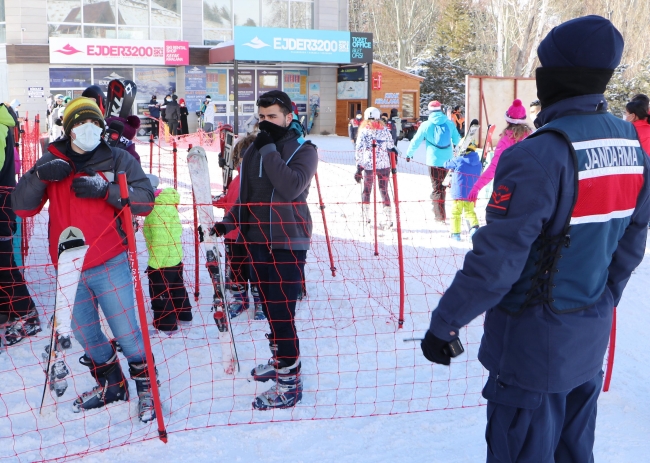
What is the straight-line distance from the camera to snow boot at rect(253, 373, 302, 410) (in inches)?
140

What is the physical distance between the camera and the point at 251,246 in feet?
12.2

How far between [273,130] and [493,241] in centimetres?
197

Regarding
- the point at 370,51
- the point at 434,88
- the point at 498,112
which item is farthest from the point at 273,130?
the point at 434,88

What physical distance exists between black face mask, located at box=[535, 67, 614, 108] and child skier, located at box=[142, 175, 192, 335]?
3.13 m

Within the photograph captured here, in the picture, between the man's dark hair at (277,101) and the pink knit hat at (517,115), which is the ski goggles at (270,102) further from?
the pink knit hat at (517,115)

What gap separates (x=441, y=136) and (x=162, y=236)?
495 cm

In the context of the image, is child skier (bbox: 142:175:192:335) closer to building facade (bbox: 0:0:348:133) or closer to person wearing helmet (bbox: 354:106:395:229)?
person wearing helmet (bbox: 354:106:395:229)

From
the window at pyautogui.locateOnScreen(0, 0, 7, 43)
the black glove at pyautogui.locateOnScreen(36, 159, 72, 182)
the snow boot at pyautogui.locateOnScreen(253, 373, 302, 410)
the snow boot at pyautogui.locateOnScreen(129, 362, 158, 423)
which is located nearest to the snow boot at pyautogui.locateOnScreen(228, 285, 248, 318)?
the snow boot at pyautogui.locateOnScreen(253, 373, 302, 410)

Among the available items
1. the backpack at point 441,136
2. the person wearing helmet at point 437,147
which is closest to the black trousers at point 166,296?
the person wearing helmet at point 437,147

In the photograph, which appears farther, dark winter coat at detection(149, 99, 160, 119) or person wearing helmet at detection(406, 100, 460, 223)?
dark winter coat at detection(149, 99, 160, 119)

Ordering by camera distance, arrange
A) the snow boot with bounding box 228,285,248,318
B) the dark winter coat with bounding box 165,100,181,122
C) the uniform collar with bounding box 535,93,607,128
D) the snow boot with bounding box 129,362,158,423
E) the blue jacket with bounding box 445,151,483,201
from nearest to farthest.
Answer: the uniform collar with bounding box 535,93,607,128
the snow boot with bounding box 129,362,158,423
the snow boot with bounding box 228,285,248,318
the blue jacket with bounding box 445,151,483,201
the dark winter coat with bounding box 165,100,181,122

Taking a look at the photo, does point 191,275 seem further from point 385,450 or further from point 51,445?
point 385,450

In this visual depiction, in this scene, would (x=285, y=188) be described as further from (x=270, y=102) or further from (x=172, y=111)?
(x=172, y=111)

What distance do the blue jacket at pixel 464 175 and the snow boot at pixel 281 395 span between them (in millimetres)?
4120
